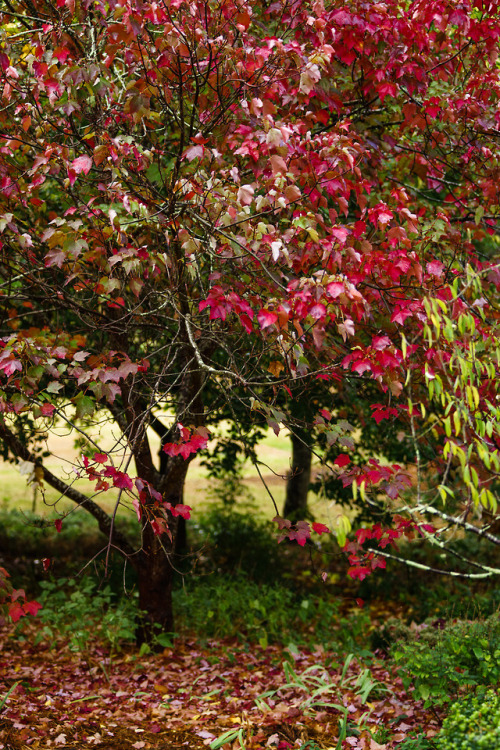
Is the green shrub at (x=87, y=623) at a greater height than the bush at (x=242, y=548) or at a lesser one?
greater

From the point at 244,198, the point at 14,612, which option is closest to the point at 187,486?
the point at 14,612

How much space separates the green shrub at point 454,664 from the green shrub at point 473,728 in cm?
60

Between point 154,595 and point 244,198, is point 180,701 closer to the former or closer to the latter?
point 154,595

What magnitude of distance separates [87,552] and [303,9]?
888cm

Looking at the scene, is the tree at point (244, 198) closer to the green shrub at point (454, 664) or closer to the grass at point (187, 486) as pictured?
the green shrub at point (454, 664)

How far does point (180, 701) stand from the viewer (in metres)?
4.91

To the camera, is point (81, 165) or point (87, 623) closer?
point (81, 165)

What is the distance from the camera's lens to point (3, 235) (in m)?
4.45

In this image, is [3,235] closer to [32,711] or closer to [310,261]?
[310,261]

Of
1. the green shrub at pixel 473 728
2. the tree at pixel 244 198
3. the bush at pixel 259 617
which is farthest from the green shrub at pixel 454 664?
the bush at pixel 259 617

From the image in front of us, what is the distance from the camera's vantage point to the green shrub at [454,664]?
13.6 feet

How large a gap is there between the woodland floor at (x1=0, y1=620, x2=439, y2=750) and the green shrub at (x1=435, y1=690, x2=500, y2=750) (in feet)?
2.32

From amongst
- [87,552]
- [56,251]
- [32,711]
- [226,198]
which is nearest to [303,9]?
[226,198]

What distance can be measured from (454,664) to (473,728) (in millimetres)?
1201
